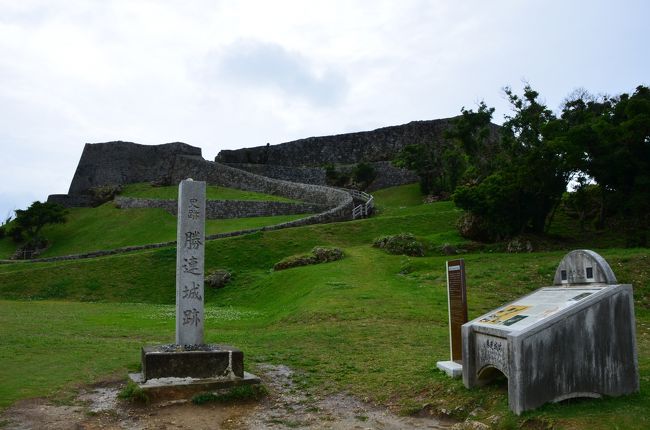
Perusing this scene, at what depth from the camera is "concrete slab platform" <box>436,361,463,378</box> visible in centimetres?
858

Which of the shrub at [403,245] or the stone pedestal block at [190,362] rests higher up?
the shrub at [403,245]

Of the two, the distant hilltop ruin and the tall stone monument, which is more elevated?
the distant hilltop ruin

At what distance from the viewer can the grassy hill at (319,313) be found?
838 centimetres

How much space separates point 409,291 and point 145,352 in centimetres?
1146

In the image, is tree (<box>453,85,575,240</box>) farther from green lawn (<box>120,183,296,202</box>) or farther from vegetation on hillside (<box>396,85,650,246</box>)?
green lawn (<box>120,183,296,202</box>)

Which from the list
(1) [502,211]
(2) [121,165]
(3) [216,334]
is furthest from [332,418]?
(2) [121,165]

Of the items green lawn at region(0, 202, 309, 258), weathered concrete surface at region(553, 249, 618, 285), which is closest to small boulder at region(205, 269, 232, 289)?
green lawn at region(0, 202, 309, 258)

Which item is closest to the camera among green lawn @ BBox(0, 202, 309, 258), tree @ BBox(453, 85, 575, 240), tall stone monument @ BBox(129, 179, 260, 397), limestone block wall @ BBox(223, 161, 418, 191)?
tall stone monument @ BBox(129, 179, 260, 397)

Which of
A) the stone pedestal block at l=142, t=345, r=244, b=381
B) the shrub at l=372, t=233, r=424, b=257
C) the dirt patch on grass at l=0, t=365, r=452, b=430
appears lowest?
the dirt patch on grass at l=0, t=365, r=452, b=430

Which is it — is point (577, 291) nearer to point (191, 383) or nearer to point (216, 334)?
point (191, 383)

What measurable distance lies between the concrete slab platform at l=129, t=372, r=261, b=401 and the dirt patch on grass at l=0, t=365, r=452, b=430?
0.71 ft

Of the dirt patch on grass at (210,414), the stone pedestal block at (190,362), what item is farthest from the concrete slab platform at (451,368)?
the stone pedestal block at (190,362)

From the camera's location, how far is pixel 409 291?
19.0 m

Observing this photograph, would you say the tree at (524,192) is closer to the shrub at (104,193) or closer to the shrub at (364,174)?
the shrub at (364,174)
